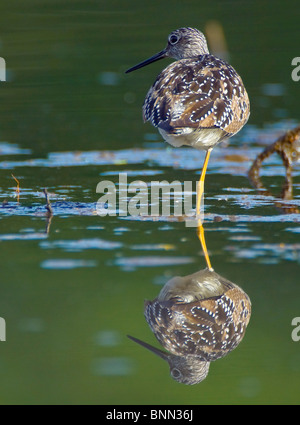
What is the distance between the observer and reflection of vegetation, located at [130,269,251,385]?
5559 millimetres

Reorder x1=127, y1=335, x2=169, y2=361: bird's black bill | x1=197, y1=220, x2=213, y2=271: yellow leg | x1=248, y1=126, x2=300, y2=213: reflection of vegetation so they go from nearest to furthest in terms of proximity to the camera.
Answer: x1=127, y1=335, x2=169, y2=361: bird's black bill → x1=197, y1=220, x2=213, y2=271: yellow leg → x1=248, y1=126, x2=300, y2=213: reflection of vegetation

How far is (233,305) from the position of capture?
20.3ft

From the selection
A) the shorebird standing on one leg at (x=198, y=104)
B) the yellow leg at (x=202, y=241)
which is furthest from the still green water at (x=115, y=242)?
the shorebird standing on one leg at (x=198, y=104)

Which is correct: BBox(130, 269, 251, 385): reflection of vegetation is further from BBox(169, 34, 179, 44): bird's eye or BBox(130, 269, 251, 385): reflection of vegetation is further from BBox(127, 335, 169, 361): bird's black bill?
BBox(169, 34, 179, 44): bird's eye

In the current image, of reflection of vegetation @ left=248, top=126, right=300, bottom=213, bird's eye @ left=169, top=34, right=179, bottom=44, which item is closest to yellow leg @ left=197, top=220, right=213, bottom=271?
reflection of vegetation @ left=248, top=126, right=300, bottom=213

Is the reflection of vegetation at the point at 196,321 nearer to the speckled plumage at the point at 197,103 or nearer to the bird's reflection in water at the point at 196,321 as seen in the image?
the bird's reflection in water at the point at 196,321

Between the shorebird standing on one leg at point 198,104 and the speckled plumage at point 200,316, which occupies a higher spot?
the shorebird standing on one leg at point 198,104

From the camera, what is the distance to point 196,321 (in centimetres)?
593

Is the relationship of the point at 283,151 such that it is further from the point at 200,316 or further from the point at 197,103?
the point at 200,316

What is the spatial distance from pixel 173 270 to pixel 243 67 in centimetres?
943

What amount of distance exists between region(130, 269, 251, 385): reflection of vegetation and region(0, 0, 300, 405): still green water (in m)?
0.07

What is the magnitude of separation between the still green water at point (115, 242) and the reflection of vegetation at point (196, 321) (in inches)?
2.8

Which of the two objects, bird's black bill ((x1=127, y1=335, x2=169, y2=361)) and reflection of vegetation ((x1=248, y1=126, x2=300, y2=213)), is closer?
bird's black bill ((x1=127, y1=335, x2=169, y2=361))

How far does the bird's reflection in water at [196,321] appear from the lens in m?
5.56
